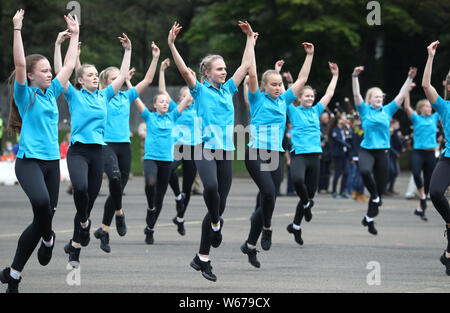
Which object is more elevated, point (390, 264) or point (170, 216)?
point (390, 264)

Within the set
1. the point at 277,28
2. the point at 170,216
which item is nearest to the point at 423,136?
the point at 170,216

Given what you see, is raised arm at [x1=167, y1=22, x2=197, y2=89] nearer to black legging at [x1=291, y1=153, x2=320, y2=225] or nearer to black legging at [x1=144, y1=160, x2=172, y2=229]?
black legging at [x1=291, y1=153, x2=320, y2=225]

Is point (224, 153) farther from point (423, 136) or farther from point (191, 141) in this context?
point (423, 136)

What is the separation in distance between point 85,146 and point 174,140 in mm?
3910

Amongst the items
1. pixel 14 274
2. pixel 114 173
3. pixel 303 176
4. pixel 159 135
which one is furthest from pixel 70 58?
pixel 303 176

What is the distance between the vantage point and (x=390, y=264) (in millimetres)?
10445

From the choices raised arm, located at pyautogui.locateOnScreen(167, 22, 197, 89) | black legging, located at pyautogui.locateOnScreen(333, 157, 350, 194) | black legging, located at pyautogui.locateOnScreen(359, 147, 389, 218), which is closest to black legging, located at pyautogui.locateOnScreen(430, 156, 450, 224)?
raised arm, located at pyautogui.locateOnScreen(167, 22, 197, 89)

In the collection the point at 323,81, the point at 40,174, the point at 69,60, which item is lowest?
the point at 323,81

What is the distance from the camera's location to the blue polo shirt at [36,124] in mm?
8211

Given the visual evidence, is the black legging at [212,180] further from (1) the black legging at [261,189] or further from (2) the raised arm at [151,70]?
(2) the raised arm at [151,70]

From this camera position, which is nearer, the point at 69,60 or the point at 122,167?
the point at 69,60

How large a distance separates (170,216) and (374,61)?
25824 millimetres

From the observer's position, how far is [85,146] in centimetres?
1004
